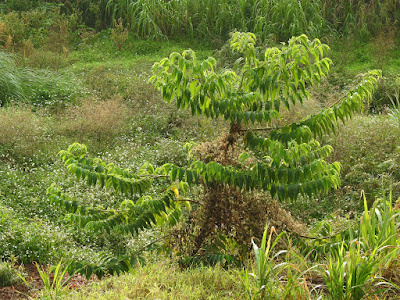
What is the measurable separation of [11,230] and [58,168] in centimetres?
232

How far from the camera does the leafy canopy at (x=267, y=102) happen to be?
4.46 meters

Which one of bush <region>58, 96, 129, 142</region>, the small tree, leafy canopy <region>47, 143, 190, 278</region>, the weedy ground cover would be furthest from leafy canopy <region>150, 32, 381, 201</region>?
bush <region>58, 96, 129, 142</region>

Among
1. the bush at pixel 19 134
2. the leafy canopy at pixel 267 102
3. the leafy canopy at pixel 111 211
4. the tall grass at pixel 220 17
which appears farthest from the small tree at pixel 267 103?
the tall grass at pixel 220 17

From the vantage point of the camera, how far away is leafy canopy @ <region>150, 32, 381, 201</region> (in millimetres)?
4461

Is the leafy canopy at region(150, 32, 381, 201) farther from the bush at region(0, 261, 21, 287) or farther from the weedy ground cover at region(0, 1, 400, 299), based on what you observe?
the bush at region(0, 261, 21, 287)

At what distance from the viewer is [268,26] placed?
1391cm

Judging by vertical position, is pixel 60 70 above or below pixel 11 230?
above

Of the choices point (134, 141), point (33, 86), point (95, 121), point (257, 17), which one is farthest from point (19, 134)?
point (257, 17)

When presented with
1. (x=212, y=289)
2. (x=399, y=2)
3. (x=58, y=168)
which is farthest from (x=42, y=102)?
(x=399, y=2)

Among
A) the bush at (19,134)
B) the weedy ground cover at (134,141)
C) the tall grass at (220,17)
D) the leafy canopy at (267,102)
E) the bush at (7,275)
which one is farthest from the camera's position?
the tall grass at (220,17)

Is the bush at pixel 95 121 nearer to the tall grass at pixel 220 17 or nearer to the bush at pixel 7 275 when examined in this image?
the bush at pixel 7 275

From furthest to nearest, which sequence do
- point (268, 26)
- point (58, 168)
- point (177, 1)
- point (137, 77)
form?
point (177, 1)
point (268, 26)
point (137, 77)
point (58, 168)

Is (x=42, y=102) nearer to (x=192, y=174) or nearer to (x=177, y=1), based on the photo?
(x=177, y=1)

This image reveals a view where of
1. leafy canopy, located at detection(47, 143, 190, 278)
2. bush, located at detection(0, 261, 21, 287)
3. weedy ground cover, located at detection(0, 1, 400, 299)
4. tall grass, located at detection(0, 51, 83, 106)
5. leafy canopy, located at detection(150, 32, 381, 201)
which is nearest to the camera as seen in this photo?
weedy ground cover, located at detection(0, 1, 400, 299)
